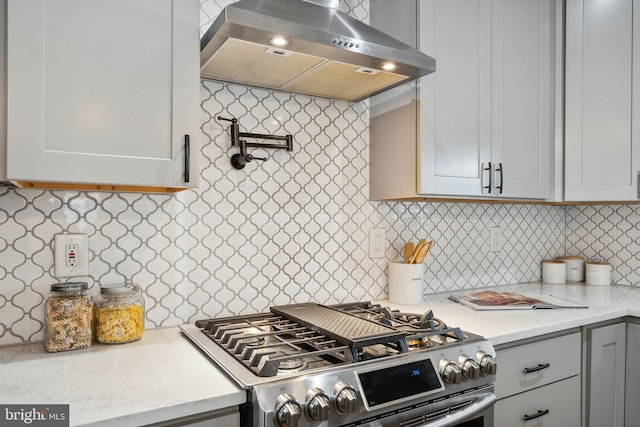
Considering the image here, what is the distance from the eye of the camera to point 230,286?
1.72m

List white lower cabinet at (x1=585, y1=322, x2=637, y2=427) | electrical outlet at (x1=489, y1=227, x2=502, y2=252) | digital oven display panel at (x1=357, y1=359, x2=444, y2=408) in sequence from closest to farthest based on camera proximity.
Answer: digital oven display panel at (x1=357, y1=359, x2=444, y2=408) → white lower cabinet at (x1=585, y1=322, x2=637, y2=427) → electrical outlet at (x1=489, y1=227, x2=502, y2=252)

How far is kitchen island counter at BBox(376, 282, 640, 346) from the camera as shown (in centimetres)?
159

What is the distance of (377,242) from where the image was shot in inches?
82.6

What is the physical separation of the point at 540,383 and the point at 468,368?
52 centimetres

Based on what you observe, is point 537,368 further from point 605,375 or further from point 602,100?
point 602,100

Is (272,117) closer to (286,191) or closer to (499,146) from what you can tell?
(286,191)

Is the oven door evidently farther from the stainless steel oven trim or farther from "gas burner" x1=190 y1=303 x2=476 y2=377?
"gas burner" x1=190 y1=303 x2=476 y2=377

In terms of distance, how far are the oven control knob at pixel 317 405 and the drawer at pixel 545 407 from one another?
0.76 m

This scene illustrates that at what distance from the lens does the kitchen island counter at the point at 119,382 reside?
94cm

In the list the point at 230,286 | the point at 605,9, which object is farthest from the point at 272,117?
the point at 605,9

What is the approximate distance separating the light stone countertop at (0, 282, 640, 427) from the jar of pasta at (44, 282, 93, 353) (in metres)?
0.03

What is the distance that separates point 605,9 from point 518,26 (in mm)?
574

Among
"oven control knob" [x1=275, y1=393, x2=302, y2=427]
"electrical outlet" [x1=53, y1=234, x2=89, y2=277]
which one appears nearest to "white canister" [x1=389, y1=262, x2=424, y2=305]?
"oven control knob" [x1=275, y1=393, x2=302, y2=427]

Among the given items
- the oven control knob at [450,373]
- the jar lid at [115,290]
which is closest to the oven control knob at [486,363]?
the oven control knob at [450,373]
